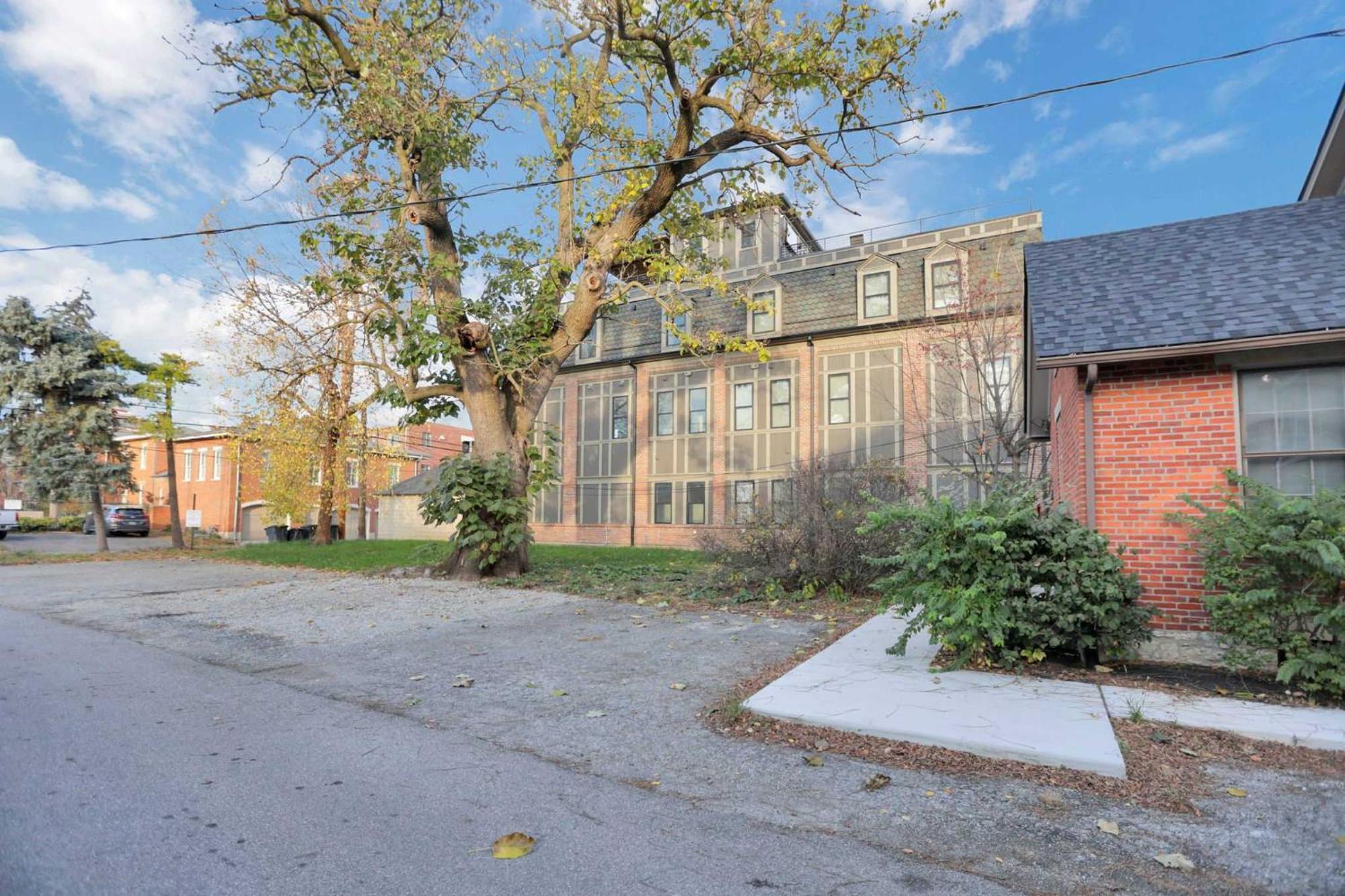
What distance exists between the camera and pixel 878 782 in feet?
12.7

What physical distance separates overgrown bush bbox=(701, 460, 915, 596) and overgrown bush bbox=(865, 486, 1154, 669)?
13.0 feet

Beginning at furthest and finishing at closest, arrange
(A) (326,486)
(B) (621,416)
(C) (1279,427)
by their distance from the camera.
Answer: (B) (621,416) < (A) (326,486) < (C) (1279,427)

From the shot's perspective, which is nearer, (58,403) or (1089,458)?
(1089,458)

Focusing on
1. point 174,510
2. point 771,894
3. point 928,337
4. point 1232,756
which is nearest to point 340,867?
point 771,894

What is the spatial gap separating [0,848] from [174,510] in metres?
26.2

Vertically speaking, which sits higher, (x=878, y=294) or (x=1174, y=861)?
(x=878, y=294)

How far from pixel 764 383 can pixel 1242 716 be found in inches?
809

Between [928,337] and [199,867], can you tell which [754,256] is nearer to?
[928,337]

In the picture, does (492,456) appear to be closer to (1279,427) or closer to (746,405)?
(1279,427)

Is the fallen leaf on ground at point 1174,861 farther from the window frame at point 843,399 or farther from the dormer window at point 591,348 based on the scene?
the dormer window at point 591,348

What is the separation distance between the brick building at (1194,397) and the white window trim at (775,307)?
17556 mm

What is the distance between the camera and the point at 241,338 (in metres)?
20.5

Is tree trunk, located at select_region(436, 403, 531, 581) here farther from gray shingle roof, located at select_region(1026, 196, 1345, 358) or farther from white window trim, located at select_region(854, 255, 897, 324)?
white window trim, located at select_region(854, 255, 897, 324)

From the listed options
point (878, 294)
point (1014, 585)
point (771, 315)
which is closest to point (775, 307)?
point (771, 315)
